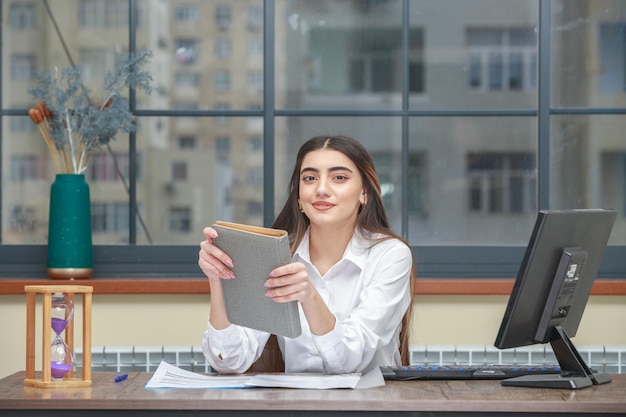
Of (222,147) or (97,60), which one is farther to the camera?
(222,147)

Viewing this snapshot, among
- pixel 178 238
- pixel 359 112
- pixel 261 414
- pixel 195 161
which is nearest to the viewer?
pixel 261 414

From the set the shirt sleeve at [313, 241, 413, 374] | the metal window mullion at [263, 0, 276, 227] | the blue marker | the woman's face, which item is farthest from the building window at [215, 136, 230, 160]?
the blue marker

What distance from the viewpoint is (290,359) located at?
252 centimetres

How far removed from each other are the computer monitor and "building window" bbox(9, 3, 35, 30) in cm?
292

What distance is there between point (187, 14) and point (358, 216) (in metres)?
2.69

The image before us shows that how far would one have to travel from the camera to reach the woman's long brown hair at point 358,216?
2572mm

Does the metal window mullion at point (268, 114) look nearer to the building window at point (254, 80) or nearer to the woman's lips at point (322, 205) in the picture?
the woman's lips at point (322, 205)

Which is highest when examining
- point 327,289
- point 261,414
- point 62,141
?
point 62,141

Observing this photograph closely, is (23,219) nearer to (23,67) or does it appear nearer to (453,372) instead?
(23,67)

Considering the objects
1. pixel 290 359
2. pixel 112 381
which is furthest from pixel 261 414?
pixel 290 359

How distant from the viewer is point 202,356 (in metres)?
3.38

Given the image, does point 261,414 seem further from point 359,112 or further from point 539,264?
point 359,112

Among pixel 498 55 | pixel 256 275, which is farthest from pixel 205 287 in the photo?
pixel 498 55

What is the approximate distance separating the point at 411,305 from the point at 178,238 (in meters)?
1.69
